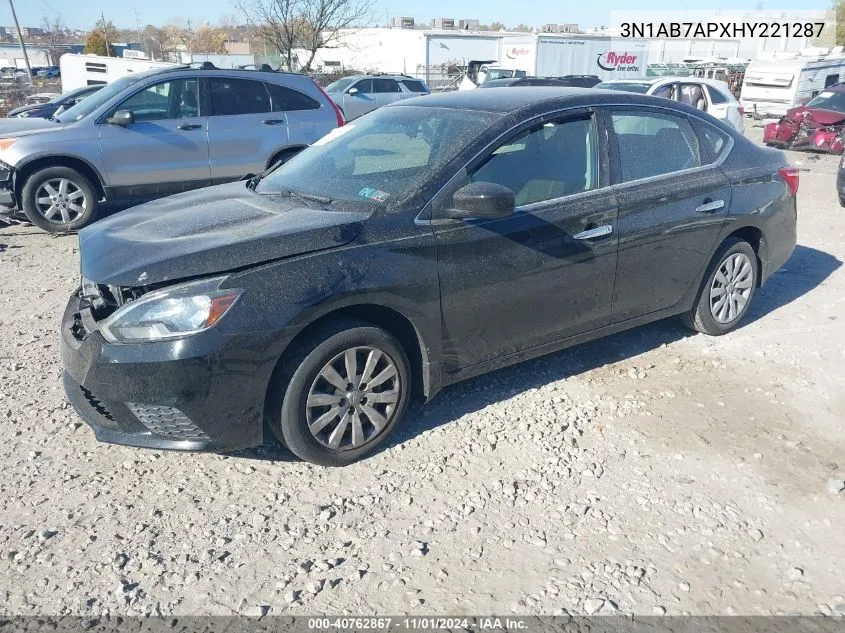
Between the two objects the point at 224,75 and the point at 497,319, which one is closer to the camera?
the point at 497,319

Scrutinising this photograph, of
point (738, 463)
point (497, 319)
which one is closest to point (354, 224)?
point (497, 319)

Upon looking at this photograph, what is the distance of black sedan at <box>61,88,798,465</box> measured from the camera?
→ 315 centimetres

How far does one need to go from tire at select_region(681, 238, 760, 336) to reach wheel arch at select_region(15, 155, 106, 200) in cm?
657

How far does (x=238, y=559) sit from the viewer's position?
294cm

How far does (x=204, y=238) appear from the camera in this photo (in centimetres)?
340

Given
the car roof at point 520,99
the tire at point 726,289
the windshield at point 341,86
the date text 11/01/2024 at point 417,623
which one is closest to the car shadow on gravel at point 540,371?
the tire at point 726,289

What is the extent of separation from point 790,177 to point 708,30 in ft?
149

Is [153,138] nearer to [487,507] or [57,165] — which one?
[57,165]

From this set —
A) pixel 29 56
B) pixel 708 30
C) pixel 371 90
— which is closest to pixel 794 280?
pixel 371 90

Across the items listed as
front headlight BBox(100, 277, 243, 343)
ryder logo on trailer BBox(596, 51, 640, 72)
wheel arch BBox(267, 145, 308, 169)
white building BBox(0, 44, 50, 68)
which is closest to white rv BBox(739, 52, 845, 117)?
ryder logo on trailer BBox(596, 51, 640, 72)

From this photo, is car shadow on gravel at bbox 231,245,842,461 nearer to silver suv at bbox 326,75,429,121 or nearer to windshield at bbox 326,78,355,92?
silver suv at bbox 326,75,429,121

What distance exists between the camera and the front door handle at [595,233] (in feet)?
13.3

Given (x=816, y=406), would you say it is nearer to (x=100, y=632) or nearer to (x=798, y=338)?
(x=798, y=338)

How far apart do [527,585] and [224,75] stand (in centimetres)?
Result: 772
